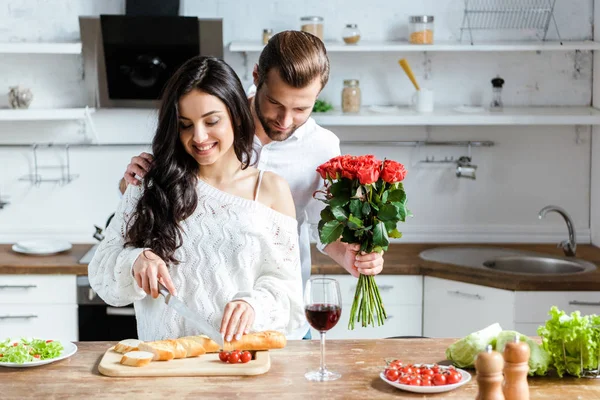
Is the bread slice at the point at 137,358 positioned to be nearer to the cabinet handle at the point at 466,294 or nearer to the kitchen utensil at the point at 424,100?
the cabinet handle at the point at 466,294

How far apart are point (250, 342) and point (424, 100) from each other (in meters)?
2.42

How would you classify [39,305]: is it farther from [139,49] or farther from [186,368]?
[186,368]

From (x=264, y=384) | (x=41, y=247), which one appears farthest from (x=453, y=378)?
(x=41, y=247)

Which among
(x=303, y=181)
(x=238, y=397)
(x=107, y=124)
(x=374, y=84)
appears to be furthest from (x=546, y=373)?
(x=107, y=124)

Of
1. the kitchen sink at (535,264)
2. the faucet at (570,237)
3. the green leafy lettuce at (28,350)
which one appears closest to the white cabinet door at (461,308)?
the kitchen sink at (535,264)

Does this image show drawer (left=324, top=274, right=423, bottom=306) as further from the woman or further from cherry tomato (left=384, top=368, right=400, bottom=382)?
cherry tomato (left=384, top=368, right=400, bottom=382)

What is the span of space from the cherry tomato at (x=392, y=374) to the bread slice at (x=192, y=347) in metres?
0.45

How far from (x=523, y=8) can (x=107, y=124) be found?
218 centimetres

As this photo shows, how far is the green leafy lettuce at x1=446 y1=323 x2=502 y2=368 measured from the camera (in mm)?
2141

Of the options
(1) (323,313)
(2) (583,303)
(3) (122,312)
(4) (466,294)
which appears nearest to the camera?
(1) (323,313)

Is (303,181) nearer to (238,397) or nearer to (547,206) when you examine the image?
(238,397)

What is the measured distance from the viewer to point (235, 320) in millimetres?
2174

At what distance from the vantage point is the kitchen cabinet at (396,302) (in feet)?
13.3

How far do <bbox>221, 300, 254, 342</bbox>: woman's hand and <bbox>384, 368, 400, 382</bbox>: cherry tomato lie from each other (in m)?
0.36
